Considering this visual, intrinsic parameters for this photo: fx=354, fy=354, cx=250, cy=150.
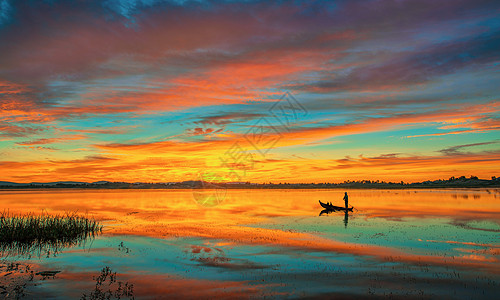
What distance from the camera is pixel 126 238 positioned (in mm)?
23594

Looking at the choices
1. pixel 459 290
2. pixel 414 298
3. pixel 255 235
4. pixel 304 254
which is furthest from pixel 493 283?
pixel 255 235

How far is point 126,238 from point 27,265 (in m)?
7.89

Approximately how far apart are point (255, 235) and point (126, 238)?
8624 mm

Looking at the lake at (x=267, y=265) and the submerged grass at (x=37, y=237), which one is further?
the submerged grass at (x=37, y=237)

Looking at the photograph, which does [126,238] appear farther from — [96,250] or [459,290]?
[459,290]

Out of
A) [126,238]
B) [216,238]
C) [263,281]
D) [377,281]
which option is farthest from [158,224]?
[377,281]

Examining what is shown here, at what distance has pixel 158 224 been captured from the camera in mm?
30672

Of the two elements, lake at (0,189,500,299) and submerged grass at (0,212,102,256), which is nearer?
lake at (0,189,500,299)

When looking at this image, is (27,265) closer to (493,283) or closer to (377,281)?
(377,281)

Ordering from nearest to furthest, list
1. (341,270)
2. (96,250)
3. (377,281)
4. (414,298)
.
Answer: (414,298), (377,281), (341,270), (96,250)

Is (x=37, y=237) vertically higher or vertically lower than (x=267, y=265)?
higher

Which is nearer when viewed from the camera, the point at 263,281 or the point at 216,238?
the point at 263,281

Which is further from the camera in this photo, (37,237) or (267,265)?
(37,237)

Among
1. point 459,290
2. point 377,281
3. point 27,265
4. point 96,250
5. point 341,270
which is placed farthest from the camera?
point 96,250
